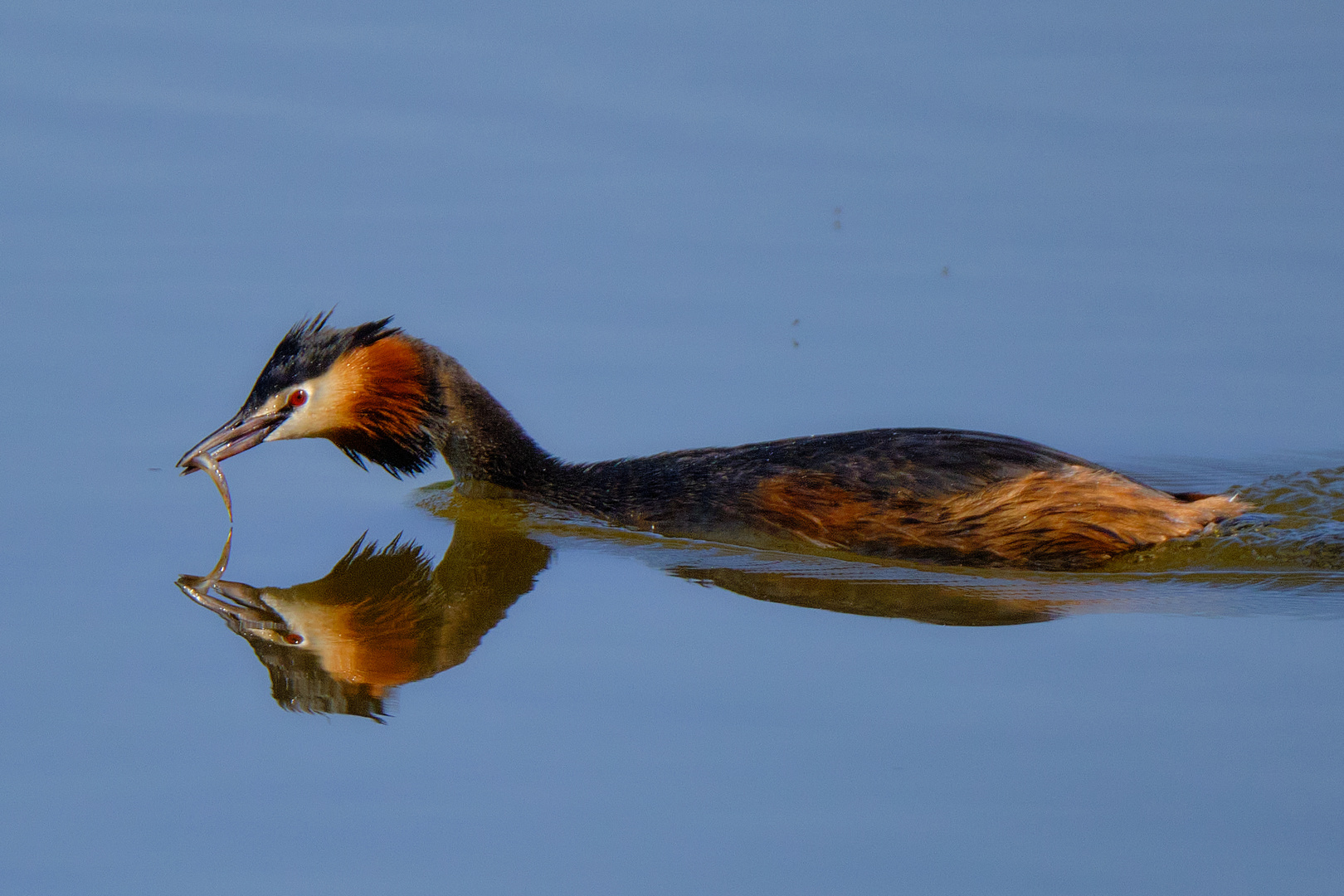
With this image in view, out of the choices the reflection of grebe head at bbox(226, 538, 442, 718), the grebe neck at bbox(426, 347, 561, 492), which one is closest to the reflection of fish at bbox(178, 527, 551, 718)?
the reflection of grebe head at bbox(226, 538, 442, 718)

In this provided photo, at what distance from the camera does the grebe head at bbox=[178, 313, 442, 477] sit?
839 centimetres

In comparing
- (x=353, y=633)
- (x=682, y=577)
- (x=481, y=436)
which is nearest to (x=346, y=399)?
(x=481, y=436)

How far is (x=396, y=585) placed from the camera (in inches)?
304

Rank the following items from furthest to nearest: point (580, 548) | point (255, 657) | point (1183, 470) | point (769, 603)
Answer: point (1183, 470), point (580, 548), point (769, 603), point (255, 657)

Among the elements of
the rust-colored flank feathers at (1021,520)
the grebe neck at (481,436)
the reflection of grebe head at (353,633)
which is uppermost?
the grebe neck at (481,436)

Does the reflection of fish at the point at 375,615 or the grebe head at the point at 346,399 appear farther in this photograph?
the grebe head at the point at 346,399

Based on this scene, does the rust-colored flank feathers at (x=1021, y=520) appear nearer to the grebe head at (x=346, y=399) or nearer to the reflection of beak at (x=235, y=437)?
the grebe head at (x=346, y=399)

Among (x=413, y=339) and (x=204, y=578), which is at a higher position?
(x=413, y=339)

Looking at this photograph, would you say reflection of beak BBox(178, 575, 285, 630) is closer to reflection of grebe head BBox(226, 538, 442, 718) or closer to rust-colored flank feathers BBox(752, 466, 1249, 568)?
reflection of grebe head BBox(226, 538, 442, 718)

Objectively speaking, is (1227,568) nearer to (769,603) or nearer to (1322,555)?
(1322,555)

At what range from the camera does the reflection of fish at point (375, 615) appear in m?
6.61

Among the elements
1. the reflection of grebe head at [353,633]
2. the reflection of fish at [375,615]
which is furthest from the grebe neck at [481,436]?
the reflection of grebe head at [353,633]

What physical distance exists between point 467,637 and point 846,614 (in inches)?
57.8

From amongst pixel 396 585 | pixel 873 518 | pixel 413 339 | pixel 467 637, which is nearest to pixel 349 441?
pixel 413 339
